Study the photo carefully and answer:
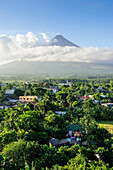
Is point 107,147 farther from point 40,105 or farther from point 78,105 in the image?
point 78,105

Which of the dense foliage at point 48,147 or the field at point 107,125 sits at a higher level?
the dense foliage at point 48,147

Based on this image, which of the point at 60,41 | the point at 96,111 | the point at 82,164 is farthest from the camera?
the point at 60,41

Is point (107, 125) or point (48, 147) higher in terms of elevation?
point (48, 147)

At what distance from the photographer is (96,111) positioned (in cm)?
2188

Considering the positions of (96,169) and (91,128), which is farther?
(91,128)

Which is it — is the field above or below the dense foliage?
below

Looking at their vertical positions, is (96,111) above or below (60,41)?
below

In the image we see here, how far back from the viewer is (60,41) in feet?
648

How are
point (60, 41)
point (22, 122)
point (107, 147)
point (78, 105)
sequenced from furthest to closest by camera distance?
1. point (60, 41)
2. point (78, 105)
3. point (22, 122)
4. point (107, 147)

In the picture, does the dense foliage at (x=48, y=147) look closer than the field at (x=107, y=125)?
Yes

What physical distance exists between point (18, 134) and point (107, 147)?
5640 mm

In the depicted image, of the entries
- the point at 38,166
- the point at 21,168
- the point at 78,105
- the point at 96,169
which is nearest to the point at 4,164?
the point at 21,168

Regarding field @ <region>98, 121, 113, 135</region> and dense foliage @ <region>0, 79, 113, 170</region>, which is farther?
field @ <region>98, 121, 113, 135</region>

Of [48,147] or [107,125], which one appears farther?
[107,125]
